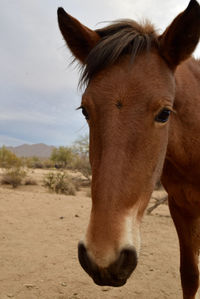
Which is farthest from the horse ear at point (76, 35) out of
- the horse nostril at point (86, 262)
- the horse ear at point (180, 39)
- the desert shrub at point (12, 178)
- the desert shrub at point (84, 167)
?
the desert shrub at point (84, 167)

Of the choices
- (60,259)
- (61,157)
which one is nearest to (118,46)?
(60,259)

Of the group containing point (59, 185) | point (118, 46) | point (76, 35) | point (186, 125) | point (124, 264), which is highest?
point (76, 35)

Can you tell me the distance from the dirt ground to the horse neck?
2187 mm

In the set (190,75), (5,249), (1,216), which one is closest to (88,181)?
(1,216)

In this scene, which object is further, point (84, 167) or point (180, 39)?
point (84, 167)

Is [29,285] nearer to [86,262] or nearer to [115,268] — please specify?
[86,262]

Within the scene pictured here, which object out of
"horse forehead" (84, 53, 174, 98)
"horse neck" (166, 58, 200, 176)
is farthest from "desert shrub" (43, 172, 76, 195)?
"horse forehead" (84, 53, 174, 98)

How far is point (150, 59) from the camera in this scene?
1949 mm

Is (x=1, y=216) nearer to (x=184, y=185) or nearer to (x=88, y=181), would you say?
(x=184, y=185)

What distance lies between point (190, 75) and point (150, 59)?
88 centimetres

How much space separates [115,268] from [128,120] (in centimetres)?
90

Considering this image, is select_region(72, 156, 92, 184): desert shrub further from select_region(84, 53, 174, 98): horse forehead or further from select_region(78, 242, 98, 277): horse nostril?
select_region(78, 242, 98, 277): horse nostril

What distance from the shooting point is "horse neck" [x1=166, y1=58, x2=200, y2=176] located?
2.37 meters

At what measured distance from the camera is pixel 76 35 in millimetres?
2295
